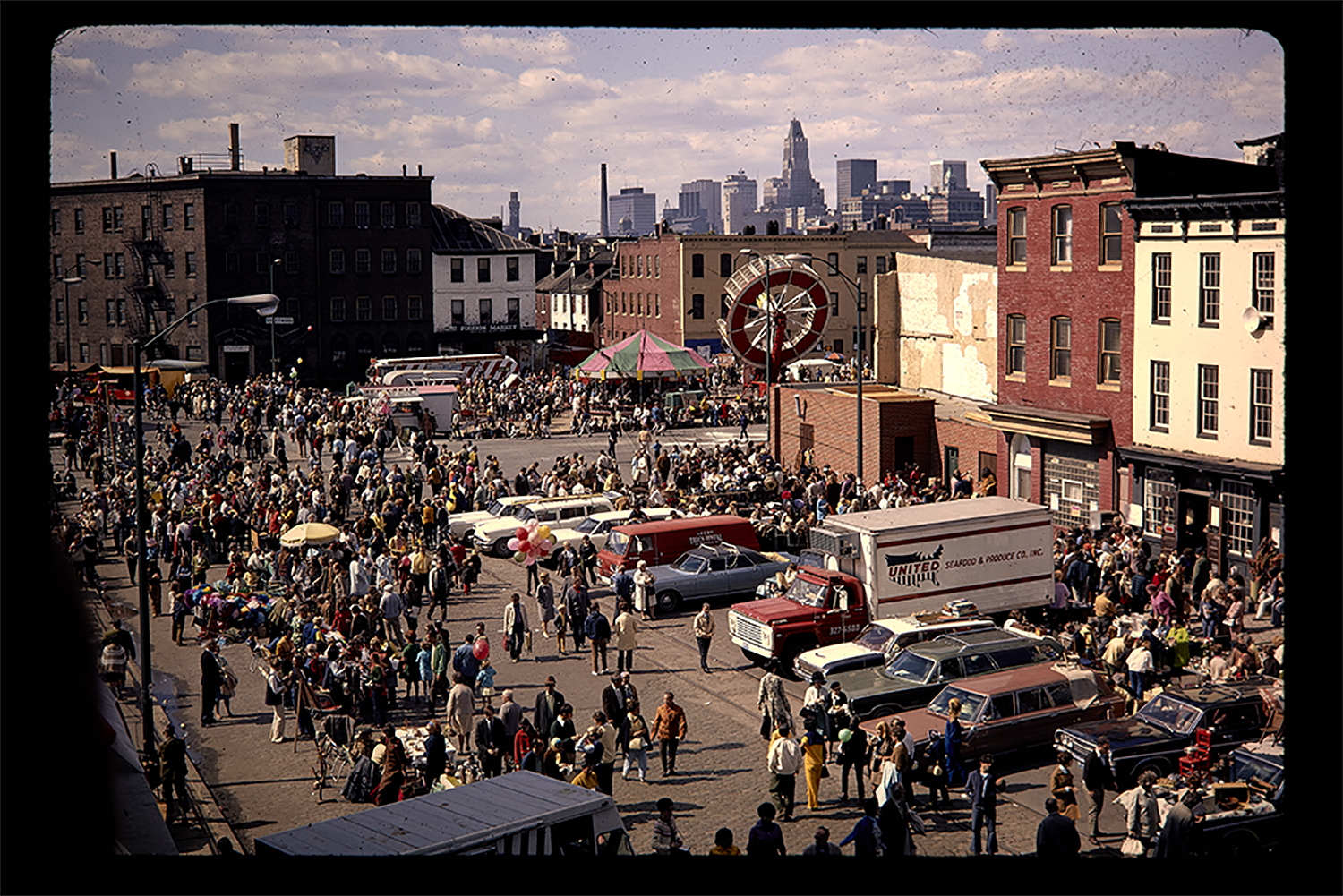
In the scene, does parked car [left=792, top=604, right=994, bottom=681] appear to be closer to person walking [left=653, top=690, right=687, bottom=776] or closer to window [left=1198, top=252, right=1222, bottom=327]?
person walking [left=653, top=690, right=687, bottom=776]

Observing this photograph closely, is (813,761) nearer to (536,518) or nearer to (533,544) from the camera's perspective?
(533,544)

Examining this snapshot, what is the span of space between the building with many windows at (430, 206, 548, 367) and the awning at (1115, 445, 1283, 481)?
210 feet

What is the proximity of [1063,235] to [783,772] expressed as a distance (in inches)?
919

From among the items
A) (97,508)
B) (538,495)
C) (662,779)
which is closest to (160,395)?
(97,508)

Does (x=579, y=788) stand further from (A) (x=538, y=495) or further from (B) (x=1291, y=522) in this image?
(A) (x=538, y=495)

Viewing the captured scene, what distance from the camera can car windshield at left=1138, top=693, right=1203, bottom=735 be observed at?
17953 millimetres

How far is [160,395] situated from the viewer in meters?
58.2

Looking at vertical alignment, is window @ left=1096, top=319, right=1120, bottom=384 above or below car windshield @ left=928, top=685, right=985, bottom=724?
above

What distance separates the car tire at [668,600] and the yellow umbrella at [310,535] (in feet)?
27.3

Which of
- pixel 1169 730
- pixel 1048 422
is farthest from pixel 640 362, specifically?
pixel 1169 730

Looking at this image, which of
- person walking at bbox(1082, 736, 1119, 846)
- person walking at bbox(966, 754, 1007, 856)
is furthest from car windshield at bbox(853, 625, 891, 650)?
person walking at bbox(966, 754, 1007, 856)

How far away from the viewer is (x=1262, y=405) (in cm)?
2855

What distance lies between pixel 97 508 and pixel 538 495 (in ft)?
43.0

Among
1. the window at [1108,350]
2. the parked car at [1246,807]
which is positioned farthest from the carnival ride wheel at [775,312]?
the parked car at [1246,807]
